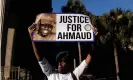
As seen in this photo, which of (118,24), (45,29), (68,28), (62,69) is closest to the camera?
(62,69)

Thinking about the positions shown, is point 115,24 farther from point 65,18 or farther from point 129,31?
point 65,18

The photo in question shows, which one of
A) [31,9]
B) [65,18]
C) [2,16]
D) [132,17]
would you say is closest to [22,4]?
[31,9]

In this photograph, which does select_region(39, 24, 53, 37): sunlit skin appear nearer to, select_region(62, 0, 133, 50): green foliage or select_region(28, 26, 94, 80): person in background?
select_region(28, 26, 94, 80): person in background

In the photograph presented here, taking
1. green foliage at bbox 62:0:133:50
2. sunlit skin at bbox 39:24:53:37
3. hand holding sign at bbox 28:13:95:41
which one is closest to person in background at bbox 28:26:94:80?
sunlit skin at bbox 39:24:53:37

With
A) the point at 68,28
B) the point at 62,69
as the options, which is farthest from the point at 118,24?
the point at 62,69

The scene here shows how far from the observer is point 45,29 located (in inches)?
207

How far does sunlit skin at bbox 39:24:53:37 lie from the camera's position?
5152mm

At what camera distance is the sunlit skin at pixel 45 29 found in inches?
203

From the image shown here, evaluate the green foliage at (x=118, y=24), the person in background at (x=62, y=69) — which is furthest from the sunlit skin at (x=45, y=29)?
the green foliage at (x=118, y=24)

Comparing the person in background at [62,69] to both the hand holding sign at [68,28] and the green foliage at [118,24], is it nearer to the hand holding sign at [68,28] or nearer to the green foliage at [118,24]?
the hand holding sign at [68,28]

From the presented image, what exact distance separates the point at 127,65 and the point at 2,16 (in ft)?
78.1

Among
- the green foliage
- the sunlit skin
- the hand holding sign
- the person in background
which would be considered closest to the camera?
the person in background

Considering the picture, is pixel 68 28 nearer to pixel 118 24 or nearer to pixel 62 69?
pixel 62 69

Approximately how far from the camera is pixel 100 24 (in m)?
28.2
